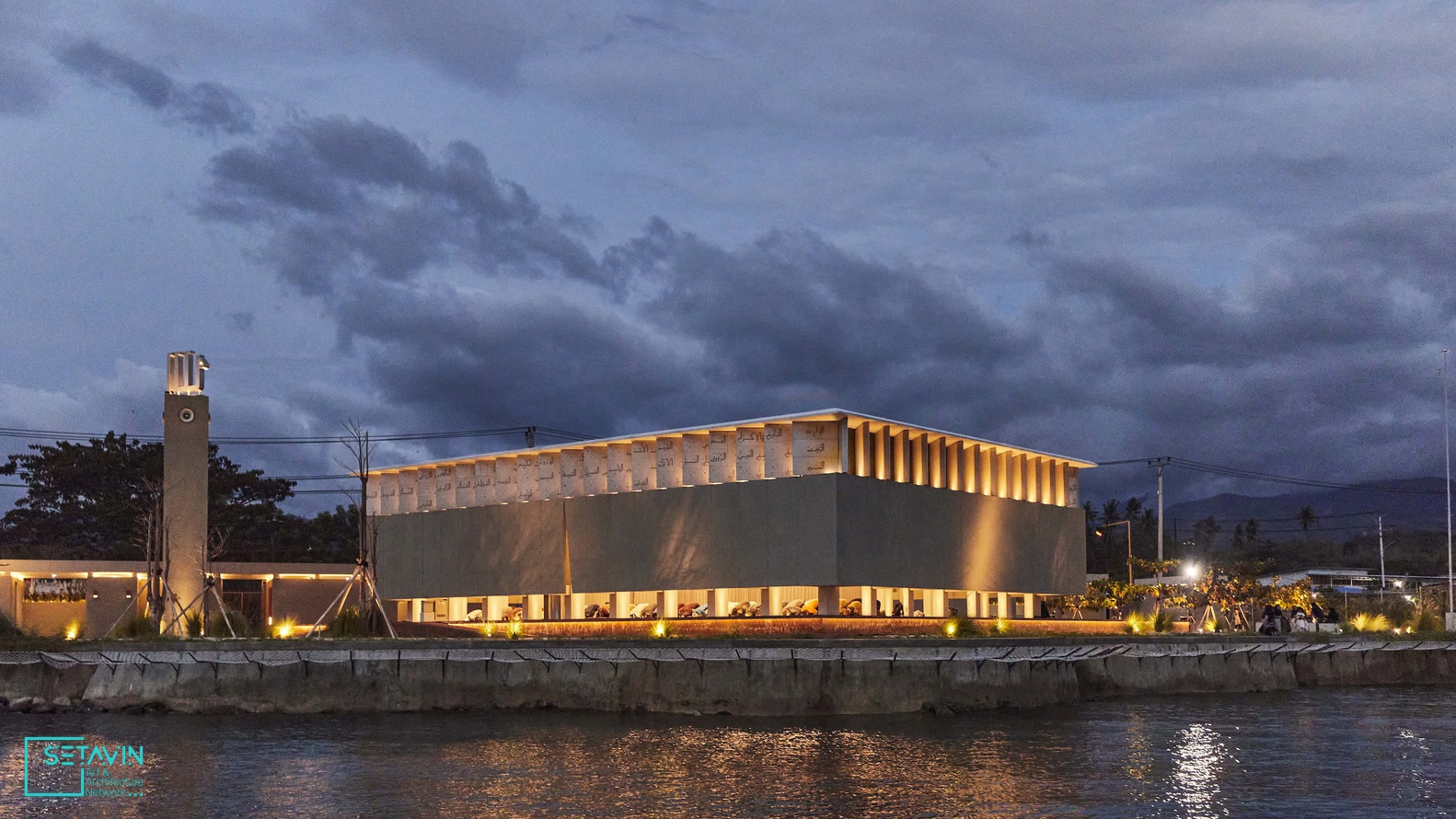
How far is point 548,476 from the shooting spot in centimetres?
6147

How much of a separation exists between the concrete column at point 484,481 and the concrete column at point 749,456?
16128mm

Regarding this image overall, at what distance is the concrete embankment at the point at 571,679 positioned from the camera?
110 feet

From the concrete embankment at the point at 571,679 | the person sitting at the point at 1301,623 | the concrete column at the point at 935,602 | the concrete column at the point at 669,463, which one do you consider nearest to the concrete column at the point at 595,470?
the concrete column at the point at 669,463

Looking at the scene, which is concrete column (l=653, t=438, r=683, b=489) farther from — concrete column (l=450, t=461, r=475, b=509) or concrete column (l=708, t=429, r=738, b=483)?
concrete column (l=450, t=461, r=475, b=509)

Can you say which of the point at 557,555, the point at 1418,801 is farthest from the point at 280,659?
the point at 1418,801

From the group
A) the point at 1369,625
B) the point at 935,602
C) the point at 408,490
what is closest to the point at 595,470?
the point at 408,490

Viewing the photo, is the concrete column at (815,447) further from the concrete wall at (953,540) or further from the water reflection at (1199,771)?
the water reflection at (1199,771)

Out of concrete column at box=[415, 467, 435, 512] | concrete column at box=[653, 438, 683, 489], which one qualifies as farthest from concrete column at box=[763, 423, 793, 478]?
concrete column at box=[415, 467, 435, 512]

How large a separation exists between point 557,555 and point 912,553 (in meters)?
15.9

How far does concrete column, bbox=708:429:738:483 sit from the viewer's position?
5369 cm

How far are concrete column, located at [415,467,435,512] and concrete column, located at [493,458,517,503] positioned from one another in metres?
4.99

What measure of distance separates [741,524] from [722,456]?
117 inches

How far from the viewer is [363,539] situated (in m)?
45.9

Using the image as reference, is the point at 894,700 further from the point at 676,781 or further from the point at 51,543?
the point at 51,543
